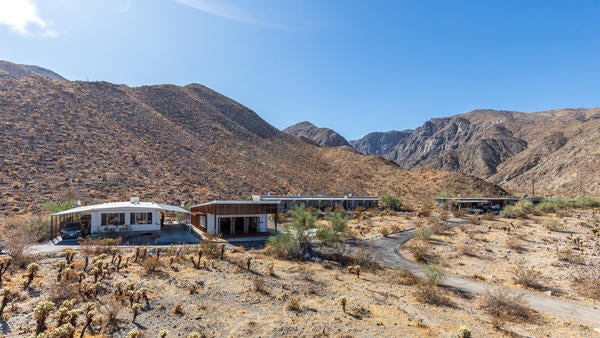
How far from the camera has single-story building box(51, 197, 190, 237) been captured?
2466 centimetres

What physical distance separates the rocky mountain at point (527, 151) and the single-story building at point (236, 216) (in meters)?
87.8

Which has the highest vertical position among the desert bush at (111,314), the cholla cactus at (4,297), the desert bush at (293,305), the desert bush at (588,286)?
the cholla cactus at (4,297)

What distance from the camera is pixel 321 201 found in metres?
48.6

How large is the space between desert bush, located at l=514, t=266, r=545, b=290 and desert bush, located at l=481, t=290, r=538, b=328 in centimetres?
344

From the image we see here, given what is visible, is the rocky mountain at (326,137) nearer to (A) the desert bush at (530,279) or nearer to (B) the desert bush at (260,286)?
(A) the desert bush at (530,279)

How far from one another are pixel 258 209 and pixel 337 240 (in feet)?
26.2

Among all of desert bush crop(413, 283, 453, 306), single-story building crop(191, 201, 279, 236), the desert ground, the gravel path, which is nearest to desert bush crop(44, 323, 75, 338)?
the desert ground

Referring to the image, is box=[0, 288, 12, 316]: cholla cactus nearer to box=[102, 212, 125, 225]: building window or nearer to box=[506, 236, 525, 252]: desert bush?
box=[102, 212, 125, 225]: building window

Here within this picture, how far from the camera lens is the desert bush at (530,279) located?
15818 mm

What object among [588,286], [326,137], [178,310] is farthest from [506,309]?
[326,137]

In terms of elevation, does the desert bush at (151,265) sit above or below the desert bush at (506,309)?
above

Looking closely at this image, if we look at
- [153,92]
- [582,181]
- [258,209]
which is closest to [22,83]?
[153,92]

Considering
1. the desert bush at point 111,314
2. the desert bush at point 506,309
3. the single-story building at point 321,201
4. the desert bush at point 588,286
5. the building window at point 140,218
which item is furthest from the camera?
the single-story building at point 321,201

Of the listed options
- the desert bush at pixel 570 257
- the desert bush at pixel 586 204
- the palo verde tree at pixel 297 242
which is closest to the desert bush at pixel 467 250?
the desert bush at pixel 570 257
